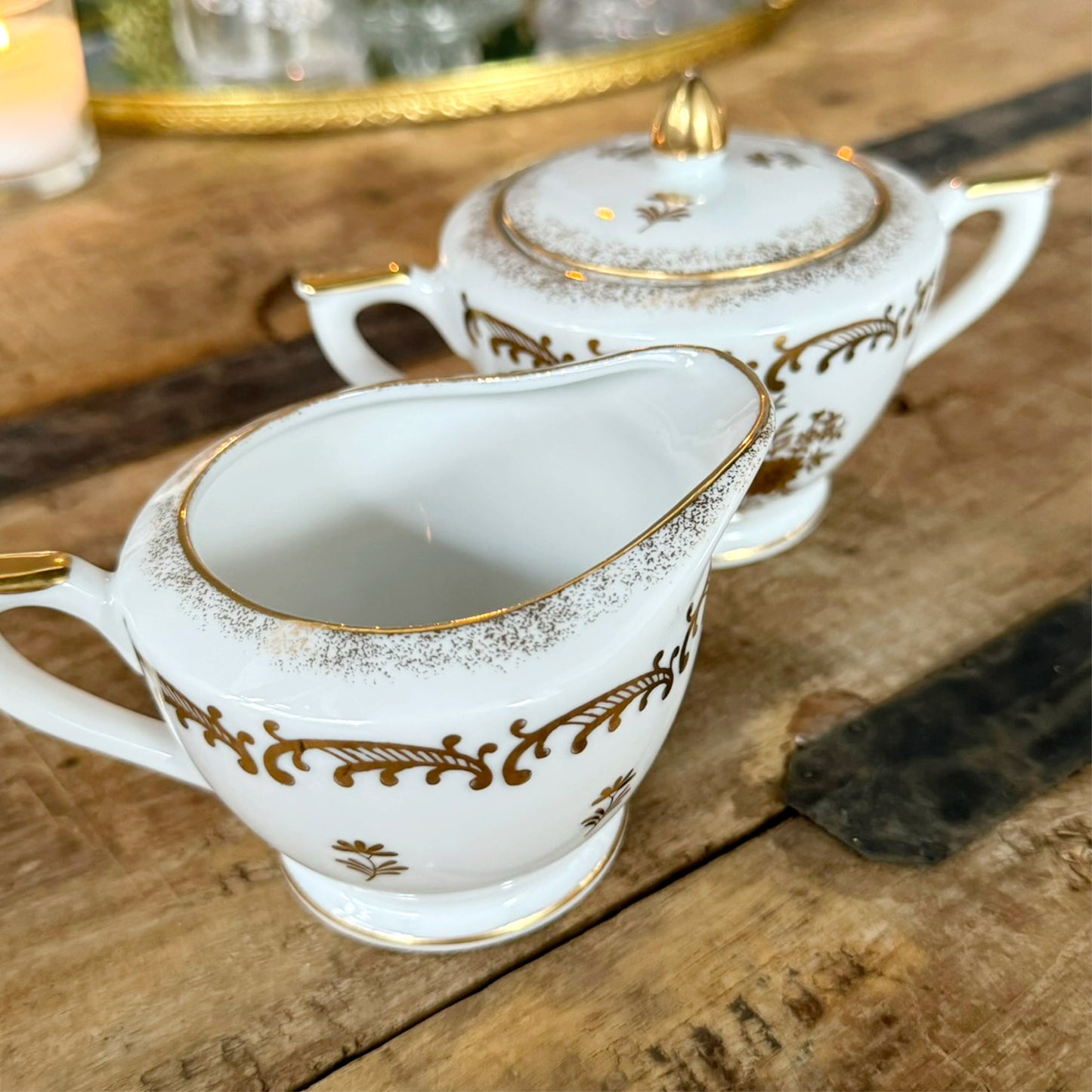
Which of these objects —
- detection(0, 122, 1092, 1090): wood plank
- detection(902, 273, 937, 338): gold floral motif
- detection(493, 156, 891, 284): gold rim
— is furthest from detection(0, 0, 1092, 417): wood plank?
detection(902, 273, 937, 338): gold floral motif

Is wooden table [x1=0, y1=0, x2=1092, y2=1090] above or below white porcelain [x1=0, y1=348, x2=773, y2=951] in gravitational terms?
below

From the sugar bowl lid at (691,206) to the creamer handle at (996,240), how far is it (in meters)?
0.05

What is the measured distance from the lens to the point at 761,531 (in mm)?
512

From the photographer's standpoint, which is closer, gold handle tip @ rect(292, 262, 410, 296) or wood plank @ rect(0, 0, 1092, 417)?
gold handle tip @ rect(292, 262, 410, 296)

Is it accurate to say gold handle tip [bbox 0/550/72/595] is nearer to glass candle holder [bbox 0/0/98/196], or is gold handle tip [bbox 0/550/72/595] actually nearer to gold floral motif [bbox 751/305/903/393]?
gold floral motif [bbox 751/305/903/393]

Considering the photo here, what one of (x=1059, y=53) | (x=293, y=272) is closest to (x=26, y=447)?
(x=293, y=272)

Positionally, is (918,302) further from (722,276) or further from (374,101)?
(374,101)

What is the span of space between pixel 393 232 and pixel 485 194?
0.26 metres

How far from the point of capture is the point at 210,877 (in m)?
0.39

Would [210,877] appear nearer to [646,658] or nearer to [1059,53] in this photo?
[646,658]

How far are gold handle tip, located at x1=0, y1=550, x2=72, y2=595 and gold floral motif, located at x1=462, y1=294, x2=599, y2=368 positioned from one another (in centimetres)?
18

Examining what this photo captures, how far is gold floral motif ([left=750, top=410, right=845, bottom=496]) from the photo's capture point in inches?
18.6

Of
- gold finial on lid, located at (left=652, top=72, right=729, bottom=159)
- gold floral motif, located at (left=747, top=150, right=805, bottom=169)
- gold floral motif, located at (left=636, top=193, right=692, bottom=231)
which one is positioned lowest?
gold floral motif, located at (left=636, top=193, right=692, bottom=231)

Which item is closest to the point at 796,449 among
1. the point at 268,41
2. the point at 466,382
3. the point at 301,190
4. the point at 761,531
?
the point at 761,531
